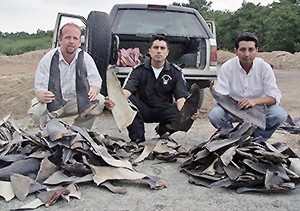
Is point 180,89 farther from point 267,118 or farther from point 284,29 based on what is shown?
point 284,29

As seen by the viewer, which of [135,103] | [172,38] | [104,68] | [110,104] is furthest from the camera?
A: [172,38]

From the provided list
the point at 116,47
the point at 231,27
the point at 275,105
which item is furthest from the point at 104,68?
the point at 231,27

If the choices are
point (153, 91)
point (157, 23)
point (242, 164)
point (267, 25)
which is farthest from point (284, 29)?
point (242, 164)

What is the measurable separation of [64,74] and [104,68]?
1725 millimetres

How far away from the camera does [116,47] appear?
745 cm

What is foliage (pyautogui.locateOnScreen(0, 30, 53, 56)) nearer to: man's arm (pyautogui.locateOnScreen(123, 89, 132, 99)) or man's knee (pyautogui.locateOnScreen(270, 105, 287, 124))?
man's arm (pyautogui.locateOnScreen(123, 89, 132, 99))

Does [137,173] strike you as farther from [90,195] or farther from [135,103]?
[135,103]

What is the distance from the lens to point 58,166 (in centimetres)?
420

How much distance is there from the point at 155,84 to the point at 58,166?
1.83 m

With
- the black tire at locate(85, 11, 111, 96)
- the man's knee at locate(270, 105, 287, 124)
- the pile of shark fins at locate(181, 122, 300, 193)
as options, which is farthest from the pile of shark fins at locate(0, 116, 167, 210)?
the black tire at locate(85, 11, 111, 96)

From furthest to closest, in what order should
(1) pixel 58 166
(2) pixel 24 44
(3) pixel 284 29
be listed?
(2) pixel 24 44 < (3) pixel 284 29 < (1) pixel 58 166

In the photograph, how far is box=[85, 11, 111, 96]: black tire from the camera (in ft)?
23.3

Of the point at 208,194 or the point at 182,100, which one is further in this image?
the point at 182,100

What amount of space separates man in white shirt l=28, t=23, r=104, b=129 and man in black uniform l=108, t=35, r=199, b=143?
42 cm
